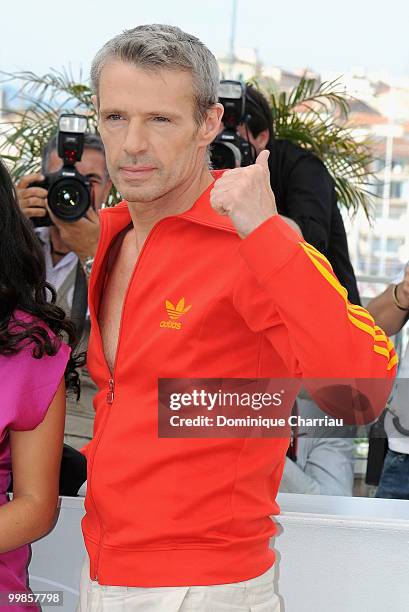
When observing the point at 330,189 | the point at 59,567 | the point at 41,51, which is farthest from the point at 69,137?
the point at 41,51

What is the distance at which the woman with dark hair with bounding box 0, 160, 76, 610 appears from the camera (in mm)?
1376

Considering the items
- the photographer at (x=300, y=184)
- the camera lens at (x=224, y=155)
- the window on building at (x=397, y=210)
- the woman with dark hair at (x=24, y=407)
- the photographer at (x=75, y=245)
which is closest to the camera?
the woman with dark hair at (x=24, y=407)

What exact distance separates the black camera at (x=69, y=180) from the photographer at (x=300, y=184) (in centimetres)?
50

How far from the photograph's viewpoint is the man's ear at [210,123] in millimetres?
1278

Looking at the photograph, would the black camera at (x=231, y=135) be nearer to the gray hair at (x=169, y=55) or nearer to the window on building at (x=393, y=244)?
the gray hair at (x=169, y=55)

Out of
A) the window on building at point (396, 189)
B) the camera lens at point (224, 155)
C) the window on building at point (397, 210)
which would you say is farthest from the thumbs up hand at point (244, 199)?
the window on building at point (397, 210)

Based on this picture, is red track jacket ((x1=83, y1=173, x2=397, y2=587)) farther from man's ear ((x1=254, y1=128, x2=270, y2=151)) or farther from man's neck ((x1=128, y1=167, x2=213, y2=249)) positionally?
man's ear ((x1=254, y1=128, x2=270, y2=151))

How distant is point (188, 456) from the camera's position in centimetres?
122

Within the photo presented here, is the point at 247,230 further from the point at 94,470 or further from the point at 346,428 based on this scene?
the point at 346,428

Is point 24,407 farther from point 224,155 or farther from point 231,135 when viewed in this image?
point 231,135

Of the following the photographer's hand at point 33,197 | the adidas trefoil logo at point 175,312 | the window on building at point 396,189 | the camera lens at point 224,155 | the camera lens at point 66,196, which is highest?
the adidas trefoil logo at point 175,312

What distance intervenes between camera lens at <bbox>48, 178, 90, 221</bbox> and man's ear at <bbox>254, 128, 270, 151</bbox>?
60cm

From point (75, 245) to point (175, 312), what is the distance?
144 cm

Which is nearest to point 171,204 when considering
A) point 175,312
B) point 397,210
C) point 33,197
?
point 175,312
